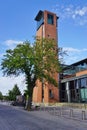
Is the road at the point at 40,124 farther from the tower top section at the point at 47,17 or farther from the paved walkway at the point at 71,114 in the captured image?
the tower top section at the point at 47,17

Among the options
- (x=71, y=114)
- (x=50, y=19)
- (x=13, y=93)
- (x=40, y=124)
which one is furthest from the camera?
(x=13, y=93)

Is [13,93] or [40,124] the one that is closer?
[40,124]

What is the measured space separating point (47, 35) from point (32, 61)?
30.7 meters

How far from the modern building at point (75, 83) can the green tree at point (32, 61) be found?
9718mm

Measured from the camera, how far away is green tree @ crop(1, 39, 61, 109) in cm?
4566

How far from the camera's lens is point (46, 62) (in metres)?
47.7

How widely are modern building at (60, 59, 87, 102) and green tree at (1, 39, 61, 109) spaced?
383 inches

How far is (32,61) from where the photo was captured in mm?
45281

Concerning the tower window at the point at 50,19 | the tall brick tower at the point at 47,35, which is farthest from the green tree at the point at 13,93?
the tower window at the point at 50,19

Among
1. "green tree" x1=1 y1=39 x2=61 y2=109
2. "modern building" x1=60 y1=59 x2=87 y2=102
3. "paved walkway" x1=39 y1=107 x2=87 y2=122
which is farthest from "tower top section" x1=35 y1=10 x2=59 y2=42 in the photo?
"paved walkway" x1=39 y1=107 x2=87 y2=122

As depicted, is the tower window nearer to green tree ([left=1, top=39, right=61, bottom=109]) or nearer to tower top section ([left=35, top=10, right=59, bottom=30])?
tower top section ([left=35, top=10, right=59, bottom=30])

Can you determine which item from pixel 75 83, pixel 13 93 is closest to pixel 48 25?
pixel 75 83

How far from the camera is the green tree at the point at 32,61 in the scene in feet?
150

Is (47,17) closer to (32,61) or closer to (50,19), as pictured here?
(50,19)
